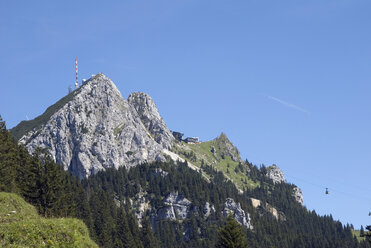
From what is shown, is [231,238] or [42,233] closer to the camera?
[42,233]

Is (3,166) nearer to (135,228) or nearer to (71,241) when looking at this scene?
(71,241)

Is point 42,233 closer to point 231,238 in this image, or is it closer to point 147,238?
point 231,238

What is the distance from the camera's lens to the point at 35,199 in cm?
8925

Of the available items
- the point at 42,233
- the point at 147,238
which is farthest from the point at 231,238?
the point at 147,238

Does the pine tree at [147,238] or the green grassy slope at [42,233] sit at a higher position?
the pine tree at [147,238]

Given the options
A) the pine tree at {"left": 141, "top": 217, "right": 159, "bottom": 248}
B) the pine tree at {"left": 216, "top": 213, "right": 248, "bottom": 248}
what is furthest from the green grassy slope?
the pine tree at {"left": 141, "top": 217, "right": 159, "bottom": 248}

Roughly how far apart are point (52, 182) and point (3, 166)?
10.7m

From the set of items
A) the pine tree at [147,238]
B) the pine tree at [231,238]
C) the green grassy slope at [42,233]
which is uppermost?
the pine tree at [147,238]

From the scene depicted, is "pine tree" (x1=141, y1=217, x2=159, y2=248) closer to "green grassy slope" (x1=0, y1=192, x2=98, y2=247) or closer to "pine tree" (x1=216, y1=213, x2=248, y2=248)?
"pine tree" (x1=216, y1=213, x2=248, y2=248)

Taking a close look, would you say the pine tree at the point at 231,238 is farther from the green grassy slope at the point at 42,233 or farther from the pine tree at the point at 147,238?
the pine tree at the point at 147,238

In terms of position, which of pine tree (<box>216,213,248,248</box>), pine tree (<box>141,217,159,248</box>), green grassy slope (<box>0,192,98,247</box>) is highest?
pine tree (<box>141,217,159,248</box>)

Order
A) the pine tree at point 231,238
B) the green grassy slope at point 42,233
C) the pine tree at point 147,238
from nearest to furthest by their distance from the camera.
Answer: the green grassy slope at point 42,233, the pine tree at point 231,238, the pine tree at point 147,238

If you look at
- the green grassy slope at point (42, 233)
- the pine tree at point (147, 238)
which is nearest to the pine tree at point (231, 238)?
the green grassy slope at point (42, 233)

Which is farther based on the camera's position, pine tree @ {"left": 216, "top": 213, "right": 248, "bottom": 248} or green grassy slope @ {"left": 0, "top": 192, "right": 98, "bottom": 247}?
pine tree @ {"left": 216, "top": 213, "right": 248, "bottom": 248}
